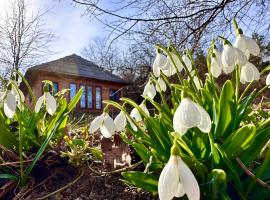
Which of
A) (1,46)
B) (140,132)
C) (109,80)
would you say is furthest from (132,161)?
(109,80)

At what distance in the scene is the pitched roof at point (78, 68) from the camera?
19.1 meters

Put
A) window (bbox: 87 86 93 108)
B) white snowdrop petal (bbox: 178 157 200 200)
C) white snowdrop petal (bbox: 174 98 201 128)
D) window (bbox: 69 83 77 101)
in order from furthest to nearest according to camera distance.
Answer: window (bbox: 87 86 93 108)
window (bbox: 69 83 77 101)
white snowdrop petal (bbox: 174 98 201 128)
white snowdrop petal (bbox: 178 157 200 200)

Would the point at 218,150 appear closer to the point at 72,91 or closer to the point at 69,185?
the point at 69,185

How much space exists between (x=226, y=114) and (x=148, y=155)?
0.98ft

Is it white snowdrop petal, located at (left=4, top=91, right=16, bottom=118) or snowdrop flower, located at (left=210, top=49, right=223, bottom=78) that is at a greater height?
snowdrop flower, located at (left=210, top=49, right=223, bottom=78)

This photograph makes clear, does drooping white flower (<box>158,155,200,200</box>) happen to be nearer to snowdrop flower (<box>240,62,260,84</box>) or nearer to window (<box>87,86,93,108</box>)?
snowdrop flower (<box>240,62,260,84</box>)

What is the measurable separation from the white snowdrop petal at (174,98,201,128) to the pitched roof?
17.9m

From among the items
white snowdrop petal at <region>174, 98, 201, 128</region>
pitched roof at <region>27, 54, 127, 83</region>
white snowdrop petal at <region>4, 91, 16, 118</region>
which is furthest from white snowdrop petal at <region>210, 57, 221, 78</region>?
pitched roof at <region>27, 54, 127, 83</region>

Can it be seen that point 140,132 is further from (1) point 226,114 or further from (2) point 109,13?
(2) point 109,13

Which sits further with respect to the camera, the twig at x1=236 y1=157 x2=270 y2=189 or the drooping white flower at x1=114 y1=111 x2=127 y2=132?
the drooping white flower at x1=114 y1=111 x2=127 y2=132

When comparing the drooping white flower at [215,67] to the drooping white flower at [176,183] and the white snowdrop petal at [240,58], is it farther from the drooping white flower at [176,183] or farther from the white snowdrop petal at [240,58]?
the drooping white flower at [176,183]

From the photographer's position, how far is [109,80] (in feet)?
66.0

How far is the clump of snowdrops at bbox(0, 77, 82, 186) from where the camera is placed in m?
1.36

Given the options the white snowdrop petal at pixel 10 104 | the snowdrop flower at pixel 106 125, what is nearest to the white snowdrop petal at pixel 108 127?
the snowdrop flower at pixel 106 125
